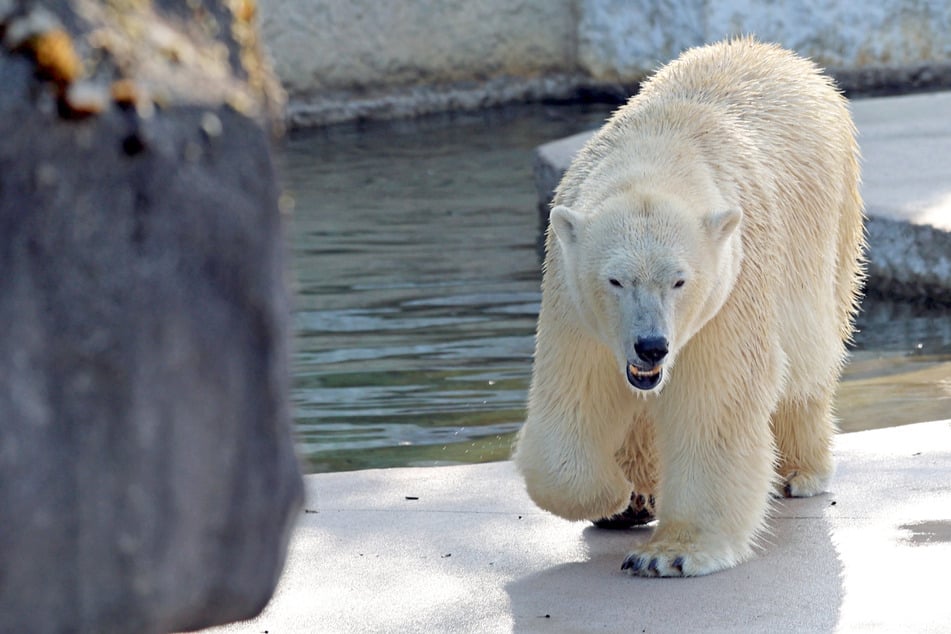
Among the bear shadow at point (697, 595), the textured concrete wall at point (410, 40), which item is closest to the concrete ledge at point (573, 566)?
the bear shadow at point (697, 595)

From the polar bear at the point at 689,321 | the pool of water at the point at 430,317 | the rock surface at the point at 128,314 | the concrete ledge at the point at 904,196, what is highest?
the rock surface at the point at 128,314

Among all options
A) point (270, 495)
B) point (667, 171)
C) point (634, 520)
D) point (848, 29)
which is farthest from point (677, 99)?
point (848, 29)

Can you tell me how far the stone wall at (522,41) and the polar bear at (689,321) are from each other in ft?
30.8

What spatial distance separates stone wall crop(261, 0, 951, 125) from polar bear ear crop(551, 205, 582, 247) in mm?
10016

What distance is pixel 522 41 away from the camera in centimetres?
1395

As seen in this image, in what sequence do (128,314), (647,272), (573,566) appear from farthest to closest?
(573,566) → (647,272) → (128,314)

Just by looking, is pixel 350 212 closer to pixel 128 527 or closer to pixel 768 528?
pixel 768 528

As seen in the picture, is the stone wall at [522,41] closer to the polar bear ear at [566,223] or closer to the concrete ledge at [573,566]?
the concrete ledge at [573,566]

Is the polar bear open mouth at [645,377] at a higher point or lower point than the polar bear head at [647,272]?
lower

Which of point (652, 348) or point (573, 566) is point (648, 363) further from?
point (573, 566)

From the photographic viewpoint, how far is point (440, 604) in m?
3.37

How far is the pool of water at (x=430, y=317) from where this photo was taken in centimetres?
581

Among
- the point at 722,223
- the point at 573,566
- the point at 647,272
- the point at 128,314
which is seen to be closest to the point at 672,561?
the point at 573,566

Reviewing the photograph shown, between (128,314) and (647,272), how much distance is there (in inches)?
85.0
